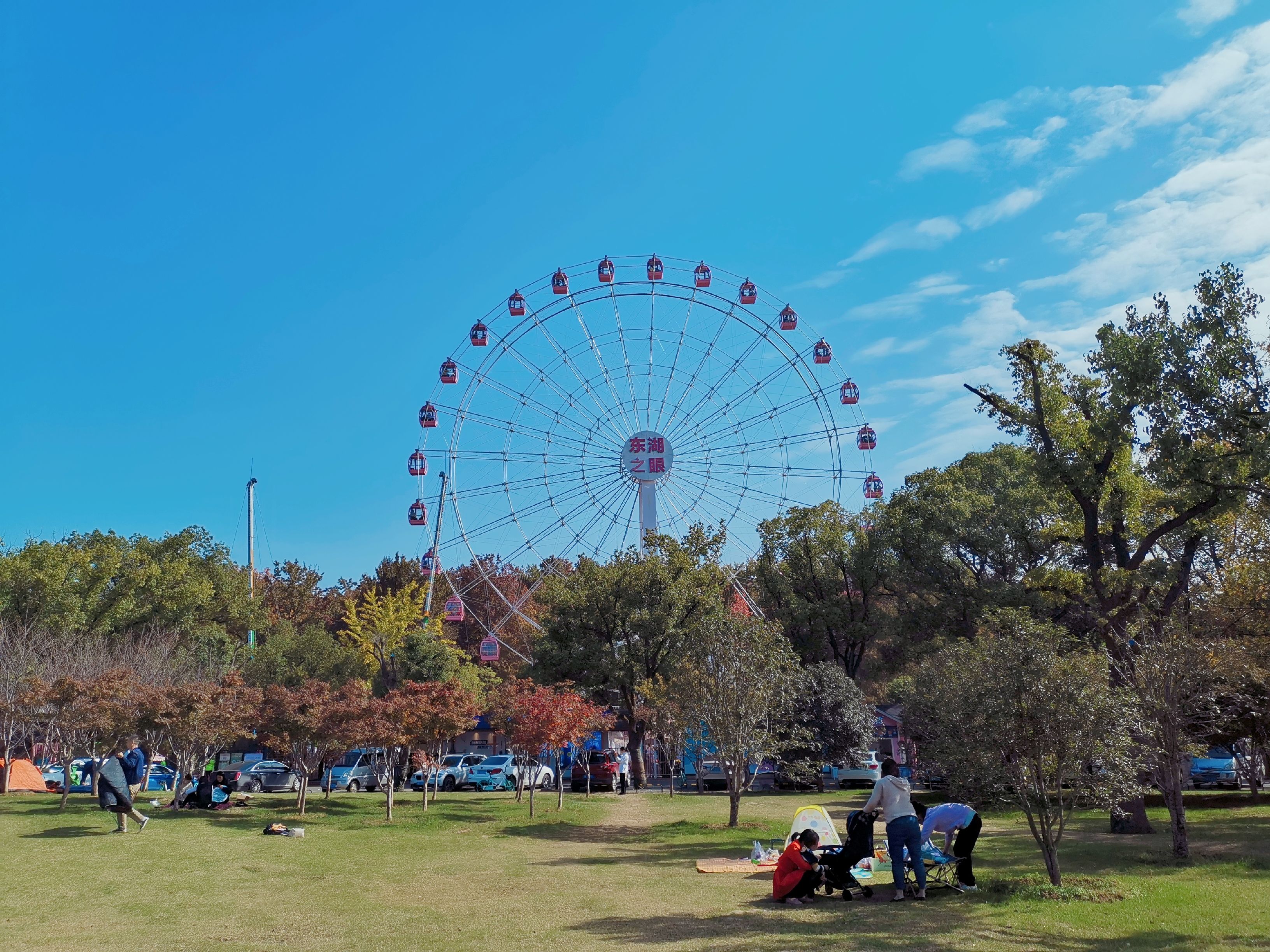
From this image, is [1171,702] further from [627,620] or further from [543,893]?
[627,620]

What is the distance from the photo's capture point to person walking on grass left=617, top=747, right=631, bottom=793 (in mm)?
36219

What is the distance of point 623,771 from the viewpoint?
3688 cm

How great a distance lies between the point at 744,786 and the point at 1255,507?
35.6 feet

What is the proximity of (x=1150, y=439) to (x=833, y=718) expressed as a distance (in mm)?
24861

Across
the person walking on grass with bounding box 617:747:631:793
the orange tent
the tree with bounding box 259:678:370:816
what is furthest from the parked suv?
the tree with bounding box 259:678:370:816

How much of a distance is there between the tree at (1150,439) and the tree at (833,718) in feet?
51.9

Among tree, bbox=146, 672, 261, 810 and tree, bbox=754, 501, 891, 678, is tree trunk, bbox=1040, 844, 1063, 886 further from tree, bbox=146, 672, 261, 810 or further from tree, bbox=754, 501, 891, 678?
tree, bbox=754, 501, 891, 678

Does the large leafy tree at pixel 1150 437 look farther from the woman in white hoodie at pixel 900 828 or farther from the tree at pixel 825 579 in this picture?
the tree at pixel 825 579

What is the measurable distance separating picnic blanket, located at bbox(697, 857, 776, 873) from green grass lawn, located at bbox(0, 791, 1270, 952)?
45 cm

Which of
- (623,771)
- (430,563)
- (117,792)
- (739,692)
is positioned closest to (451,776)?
(623,771)

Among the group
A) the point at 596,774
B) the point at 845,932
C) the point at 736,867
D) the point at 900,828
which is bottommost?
the point at 596,774

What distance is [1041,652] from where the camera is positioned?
11148 mm

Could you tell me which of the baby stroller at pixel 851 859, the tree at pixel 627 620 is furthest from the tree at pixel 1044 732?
the tree at pixel 627 620

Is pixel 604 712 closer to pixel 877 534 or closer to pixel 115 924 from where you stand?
pixel 877 534
